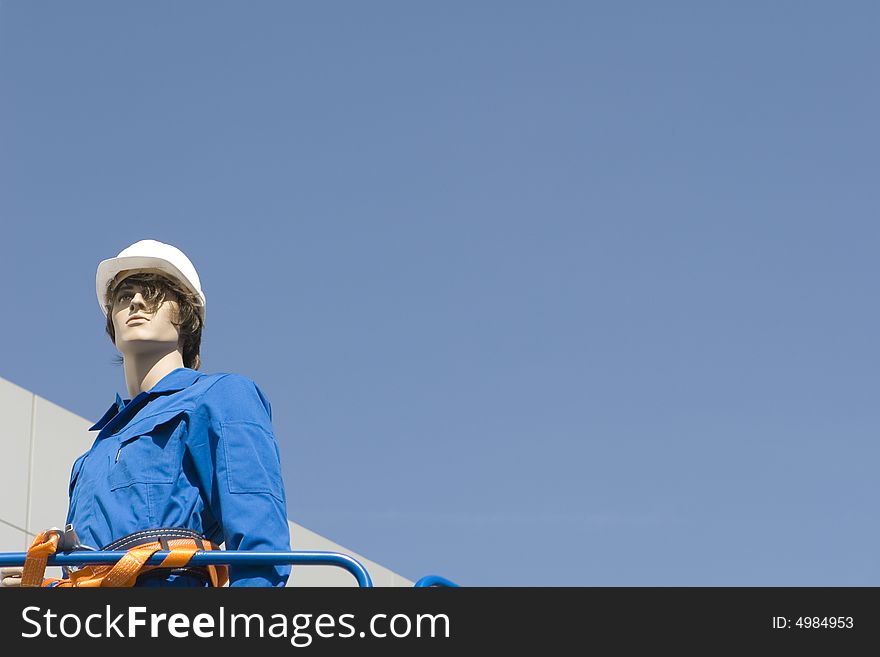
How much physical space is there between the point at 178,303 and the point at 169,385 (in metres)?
0.37

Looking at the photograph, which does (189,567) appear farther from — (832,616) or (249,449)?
(832,616)

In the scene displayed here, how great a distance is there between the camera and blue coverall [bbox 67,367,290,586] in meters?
4.30

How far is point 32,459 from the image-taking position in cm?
1330

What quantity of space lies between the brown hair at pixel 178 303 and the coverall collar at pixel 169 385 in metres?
0.14

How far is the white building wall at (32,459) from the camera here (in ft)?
42.8

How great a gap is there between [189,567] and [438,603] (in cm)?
113

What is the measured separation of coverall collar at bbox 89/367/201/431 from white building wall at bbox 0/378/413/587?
8.26 m

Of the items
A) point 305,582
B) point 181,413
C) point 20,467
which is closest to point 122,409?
point 181,413

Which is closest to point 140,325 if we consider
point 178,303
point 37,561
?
point 178,303

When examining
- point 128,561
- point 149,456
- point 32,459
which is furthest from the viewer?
point 32,459

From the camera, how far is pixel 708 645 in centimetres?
315

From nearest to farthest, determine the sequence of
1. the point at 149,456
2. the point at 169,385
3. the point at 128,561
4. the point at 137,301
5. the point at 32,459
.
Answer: the point at 128,561, the point at 149,456, the point at 169,385, the point at 137,301, the point at 32,459

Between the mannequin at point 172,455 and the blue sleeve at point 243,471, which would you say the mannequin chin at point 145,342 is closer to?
the mannequin at point 172,455

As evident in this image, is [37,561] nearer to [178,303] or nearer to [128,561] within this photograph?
[128,561]
